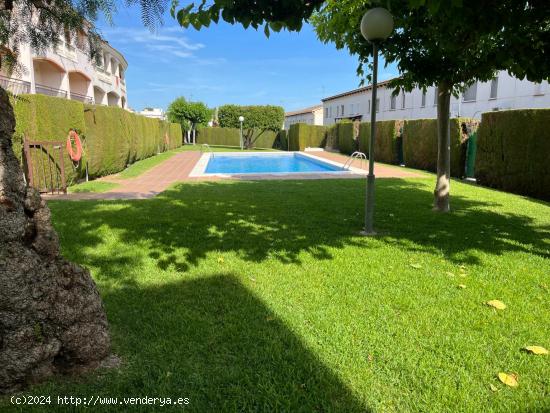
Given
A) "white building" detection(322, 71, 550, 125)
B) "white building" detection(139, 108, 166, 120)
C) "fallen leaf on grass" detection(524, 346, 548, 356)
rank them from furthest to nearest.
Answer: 1. "white building" detection(139, 108, 166, 120)
2. "white building" detection(322, 71, 550, 125)
3. "fallen leaf on grass" detection(524, 346, 548, 356)

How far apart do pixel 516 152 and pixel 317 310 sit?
10.4m

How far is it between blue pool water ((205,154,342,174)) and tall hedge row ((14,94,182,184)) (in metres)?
5.14

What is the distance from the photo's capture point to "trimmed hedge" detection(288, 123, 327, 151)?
35875mm

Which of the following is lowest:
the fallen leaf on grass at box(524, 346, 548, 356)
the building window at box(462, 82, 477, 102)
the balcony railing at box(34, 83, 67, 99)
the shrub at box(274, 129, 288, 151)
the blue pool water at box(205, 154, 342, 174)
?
the fallen leaf on grass at box(524, 346, 548, 356)

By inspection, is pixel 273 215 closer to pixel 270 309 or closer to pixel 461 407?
pixel 270 309

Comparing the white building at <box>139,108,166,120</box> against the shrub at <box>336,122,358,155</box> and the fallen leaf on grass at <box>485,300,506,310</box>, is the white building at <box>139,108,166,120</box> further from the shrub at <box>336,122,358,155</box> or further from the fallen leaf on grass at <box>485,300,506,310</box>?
the fallen leaf on grass at <box>485,300,506,310</box>

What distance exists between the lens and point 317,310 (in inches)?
136

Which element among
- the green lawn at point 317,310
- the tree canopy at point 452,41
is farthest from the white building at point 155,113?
the green lawn at point 317,310

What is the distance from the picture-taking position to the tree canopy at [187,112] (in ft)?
154

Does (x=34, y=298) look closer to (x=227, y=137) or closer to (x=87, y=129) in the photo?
(x=87, y=129)

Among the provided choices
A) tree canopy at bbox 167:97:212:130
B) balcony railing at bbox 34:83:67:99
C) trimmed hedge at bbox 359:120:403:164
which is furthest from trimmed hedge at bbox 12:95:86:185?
tree canopy at bbox 167:97:212:130

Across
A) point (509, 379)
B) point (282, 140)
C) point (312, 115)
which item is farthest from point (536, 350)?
point (312, 115)

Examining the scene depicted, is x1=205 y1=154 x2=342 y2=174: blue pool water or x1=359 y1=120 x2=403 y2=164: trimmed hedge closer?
x1=359 y1=120 x2=403 y2=164: trimmed hedge

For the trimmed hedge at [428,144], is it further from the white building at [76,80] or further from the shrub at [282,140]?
the shrub at [282,140]
